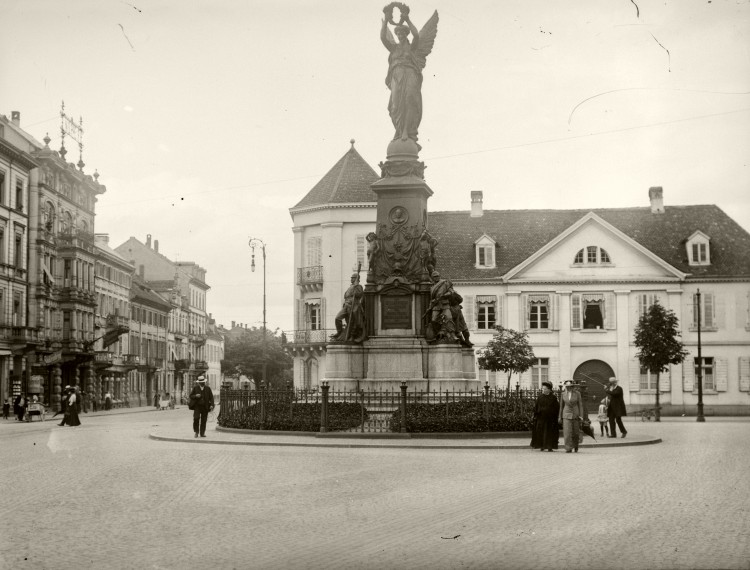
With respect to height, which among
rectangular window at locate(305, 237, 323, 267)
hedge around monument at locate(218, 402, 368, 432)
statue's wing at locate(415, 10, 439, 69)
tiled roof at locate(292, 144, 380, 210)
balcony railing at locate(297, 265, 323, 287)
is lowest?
hedge around monument at locate(218, 402, 368, 432)

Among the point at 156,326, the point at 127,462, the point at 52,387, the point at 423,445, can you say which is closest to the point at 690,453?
the point at 423,445

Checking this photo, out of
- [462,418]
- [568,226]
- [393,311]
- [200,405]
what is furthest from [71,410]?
[568,226]

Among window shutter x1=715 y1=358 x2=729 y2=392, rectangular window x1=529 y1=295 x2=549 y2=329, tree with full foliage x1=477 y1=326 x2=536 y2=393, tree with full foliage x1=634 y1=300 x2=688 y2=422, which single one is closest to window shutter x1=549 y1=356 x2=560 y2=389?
rectangular window x1=529 y1=295 x2=549 y2=329

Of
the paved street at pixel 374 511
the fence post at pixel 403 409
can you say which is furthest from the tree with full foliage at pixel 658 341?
the paved street at pixel 374 511

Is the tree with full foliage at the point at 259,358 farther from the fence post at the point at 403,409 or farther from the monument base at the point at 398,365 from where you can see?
the fence post at the point at 403,409

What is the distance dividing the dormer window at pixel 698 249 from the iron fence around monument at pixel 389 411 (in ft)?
105

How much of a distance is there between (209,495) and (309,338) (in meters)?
45.3

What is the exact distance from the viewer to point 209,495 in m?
13.3

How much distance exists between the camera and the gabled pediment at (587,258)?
2178 inches

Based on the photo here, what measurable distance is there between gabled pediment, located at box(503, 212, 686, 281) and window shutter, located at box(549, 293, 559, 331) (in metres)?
1.01

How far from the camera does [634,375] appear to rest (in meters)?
54.9

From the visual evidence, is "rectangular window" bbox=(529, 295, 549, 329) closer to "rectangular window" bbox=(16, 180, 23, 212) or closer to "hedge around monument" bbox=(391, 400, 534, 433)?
"rectangular window" bbox=(16, 180, 23, 212)

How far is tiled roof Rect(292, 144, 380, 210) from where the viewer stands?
196 ft

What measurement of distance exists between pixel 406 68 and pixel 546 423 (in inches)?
429
